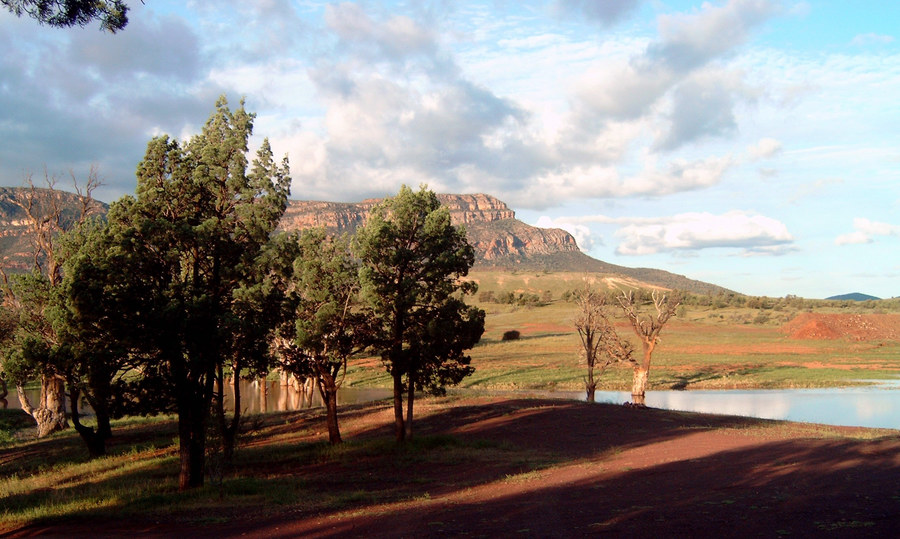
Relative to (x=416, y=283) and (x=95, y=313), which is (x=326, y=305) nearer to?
(x=416, y=283)

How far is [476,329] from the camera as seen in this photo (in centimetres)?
2433

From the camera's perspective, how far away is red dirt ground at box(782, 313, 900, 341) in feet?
260

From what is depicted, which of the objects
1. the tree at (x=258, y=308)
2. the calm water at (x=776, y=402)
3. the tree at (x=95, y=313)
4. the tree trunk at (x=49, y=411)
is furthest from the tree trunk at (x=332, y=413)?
the tree trunk at (x=49, y=411)

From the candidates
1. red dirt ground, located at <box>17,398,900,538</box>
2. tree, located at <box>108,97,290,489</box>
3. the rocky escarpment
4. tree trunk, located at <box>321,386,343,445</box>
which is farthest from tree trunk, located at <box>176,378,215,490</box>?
the rocky escarpment

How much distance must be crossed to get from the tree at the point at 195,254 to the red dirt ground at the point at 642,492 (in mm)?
4697

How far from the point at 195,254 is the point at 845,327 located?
84991 millimetres

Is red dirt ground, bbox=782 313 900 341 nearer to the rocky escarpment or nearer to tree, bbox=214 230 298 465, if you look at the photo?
tree, bbox=214 230 298 465

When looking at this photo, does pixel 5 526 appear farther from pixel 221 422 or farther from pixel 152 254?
pixel 152 254

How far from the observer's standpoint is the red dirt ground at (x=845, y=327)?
260 feet

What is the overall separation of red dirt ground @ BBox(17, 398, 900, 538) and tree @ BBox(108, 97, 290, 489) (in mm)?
4697

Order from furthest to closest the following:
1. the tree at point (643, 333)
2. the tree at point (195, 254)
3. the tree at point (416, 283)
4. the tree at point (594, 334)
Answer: the tree at point (643, 333)
the tree at point (594, 334)
the tree at point (416, 283)
the tree at point (195, 254)

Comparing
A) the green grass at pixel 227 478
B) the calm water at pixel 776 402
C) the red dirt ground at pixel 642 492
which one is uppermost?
the red dirt ground at pixel 642 492

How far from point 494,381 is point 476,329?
29538 mm

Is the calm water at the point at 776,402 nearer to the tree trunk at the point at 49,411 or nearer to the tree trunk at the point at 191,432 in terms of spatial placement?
the tree trunk at the point at 49,411
